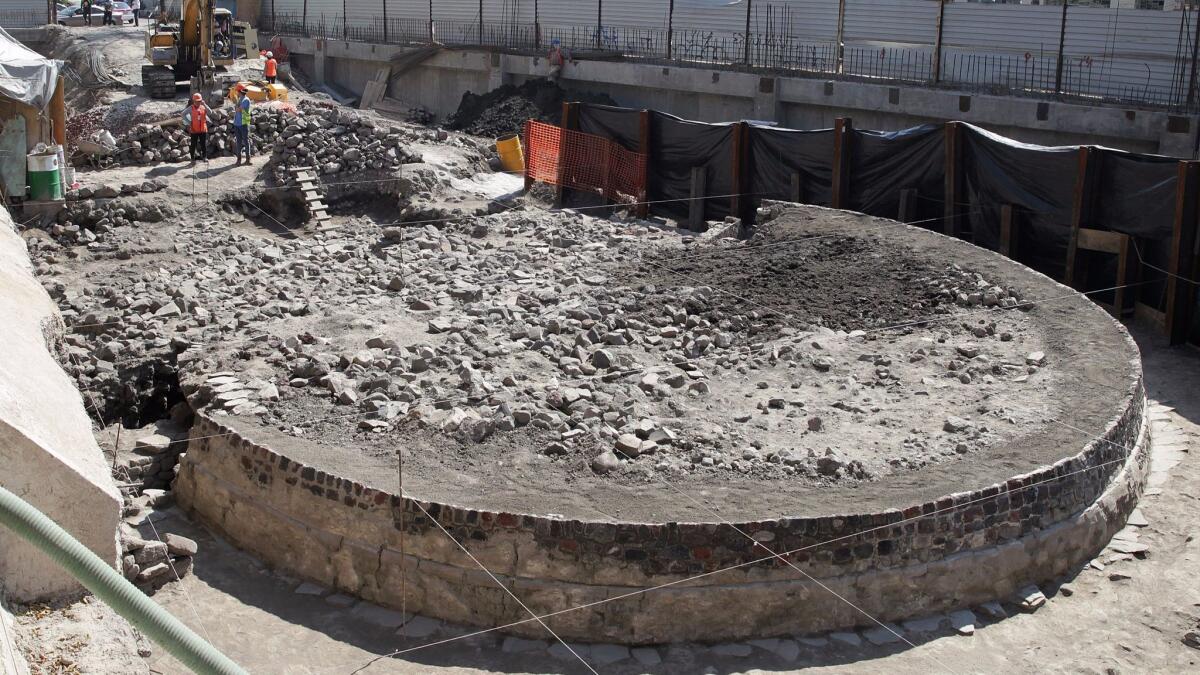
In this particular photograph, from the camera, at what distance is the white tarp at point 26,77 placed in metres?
18.4

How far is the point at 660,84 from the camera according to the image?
26.4m

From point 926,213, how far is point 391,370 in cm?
→ 910

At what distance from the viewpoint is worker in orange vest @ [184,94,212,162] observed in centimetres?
2241

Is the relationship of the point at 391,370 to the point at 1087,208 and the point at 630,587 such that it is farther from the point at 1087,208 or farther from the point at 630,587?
the point at 1087,208

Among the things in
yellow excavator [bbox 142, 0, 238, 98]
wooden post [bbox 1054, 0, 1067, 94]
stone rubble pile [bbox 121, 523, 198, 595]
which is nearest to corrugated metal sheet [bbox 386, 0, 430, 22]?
yellow excavator [bbox 142, 0, 238, 98]

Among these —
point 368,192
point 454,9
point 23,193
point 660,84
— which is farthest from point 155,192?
point 454,9

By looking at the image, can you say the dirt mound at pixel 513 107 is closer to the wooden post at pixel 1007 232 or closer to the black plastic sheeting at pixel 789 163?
the black plastic sheeting at pixel 789 163

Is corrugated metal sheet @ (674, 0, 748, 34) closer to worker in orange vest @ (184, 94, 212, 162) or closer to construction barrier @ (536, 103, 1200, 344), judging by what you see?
construction barrier @ (536, 103, 1200, 344)

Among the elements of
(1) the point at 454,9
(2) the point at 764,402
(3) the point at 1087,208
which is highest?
(1) the point at 454,9

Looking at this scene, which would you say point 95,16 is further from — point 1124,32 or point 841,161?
point 1124,32

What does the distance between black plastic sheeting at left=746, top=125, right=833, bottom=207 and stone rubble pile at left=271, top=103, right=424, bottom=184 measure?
698cm

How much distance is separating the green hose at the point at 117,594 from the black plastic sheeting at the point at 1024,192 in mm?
13291

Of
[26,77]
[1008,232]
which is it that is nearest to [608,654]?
[1008,232]

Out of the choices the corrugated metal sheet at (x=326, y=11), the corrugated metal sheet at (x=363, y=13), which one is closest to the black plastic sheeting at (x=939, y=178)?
the corrugated metal sheet at (x=363, y=13)
